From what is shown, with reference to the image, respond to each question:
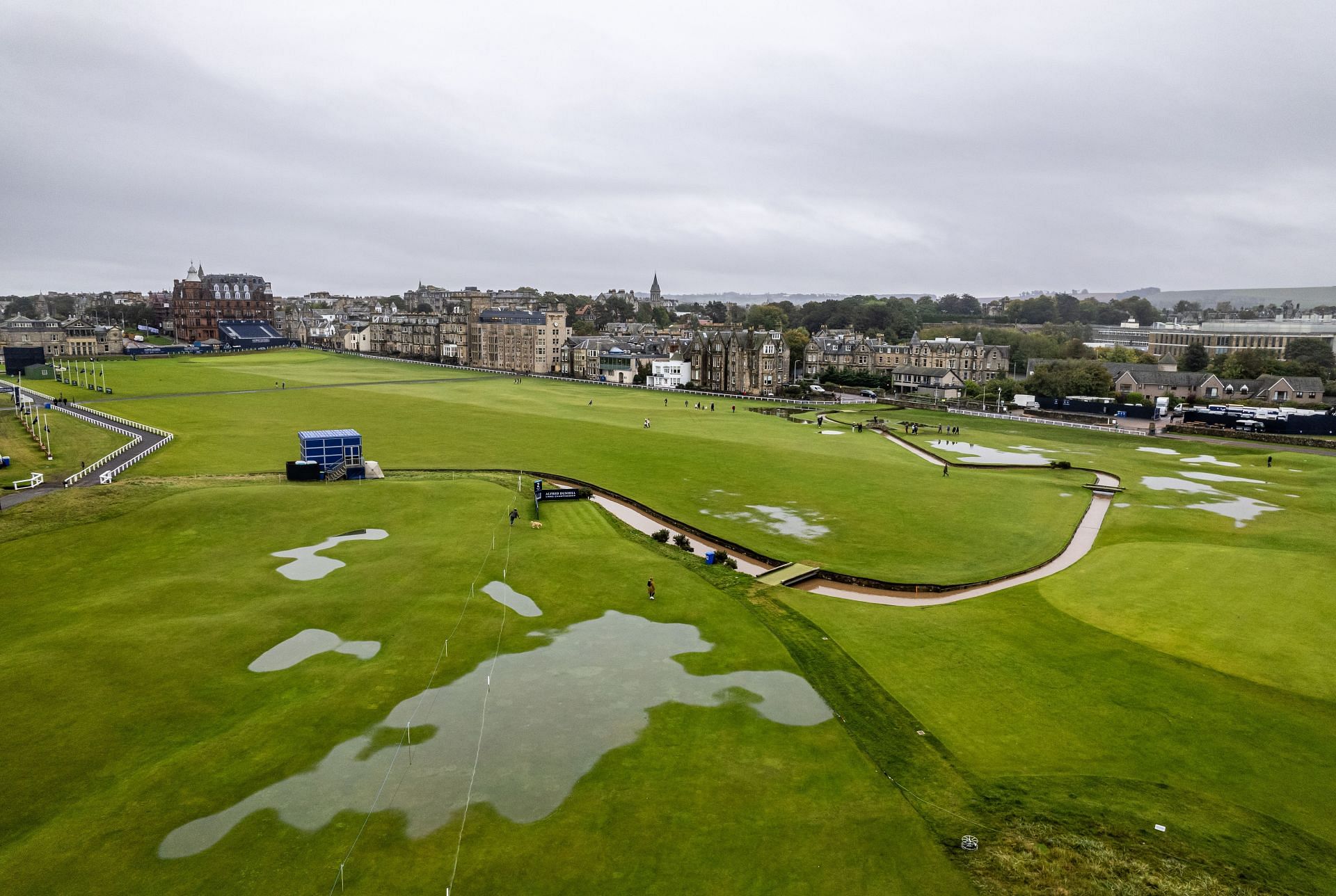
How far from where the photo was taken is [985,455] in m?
76.2

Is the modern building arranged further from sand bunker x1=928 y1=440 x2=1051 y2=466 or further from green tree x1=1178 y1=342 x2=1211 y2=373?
sand bunker x1=928 y1=440 x2=1051 y2=466

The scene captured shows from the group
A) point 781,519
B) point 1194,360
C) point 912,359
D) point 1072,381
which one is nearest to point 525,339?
point 912,359

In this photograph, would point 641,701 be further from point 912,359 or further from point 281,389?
point 912,359

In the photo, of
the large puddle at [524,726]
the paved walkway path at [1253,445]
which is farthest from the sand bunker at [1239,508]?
the large puddle at [524,726]

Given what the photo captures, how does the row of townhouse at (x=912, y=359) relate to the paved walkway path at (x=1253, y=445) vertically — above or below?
above

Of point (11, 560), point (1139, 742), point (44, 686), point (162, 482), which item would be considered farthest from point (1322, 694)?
point (162, 482)

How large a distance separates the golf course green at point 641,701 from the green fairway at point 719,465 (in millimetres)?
676

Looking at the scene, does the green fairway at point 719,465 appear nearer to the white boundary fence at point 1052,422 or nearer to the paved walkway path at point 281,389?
the paved walkway path at point 281,389

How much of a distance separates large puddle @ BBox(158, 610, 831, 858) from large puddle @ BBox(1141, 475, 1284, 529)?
142 feet

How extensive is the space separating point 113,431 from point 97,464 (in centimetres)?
1829

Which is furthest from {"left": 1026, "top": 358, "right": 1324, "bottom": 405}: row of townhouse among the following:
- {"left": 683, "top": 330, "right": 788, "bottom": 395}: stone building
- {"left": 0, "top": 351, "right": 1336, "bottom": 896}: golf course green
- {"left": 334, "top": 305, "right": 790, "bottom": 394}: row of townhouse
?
{"left": 0, "top": 351, "right": 1336, "bottom": 896}: golf course green

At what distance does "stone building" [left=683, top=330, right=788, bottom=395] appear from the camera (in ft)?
455

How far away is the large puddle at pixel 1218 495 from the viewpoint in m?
52.7

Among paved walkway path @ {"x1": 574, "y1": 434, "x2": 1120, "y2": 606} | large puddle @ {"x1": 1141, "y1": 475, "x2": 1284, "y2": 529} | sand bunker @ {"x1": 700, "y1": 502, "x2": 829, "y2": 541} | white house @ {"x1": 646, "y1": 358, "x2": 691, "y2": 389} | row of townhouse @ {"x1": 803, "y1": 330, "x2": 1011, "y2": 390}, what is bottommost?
paved walkway path @ {"x1": 574, "y1": 434, "x2": 1120, "y2": 606}
